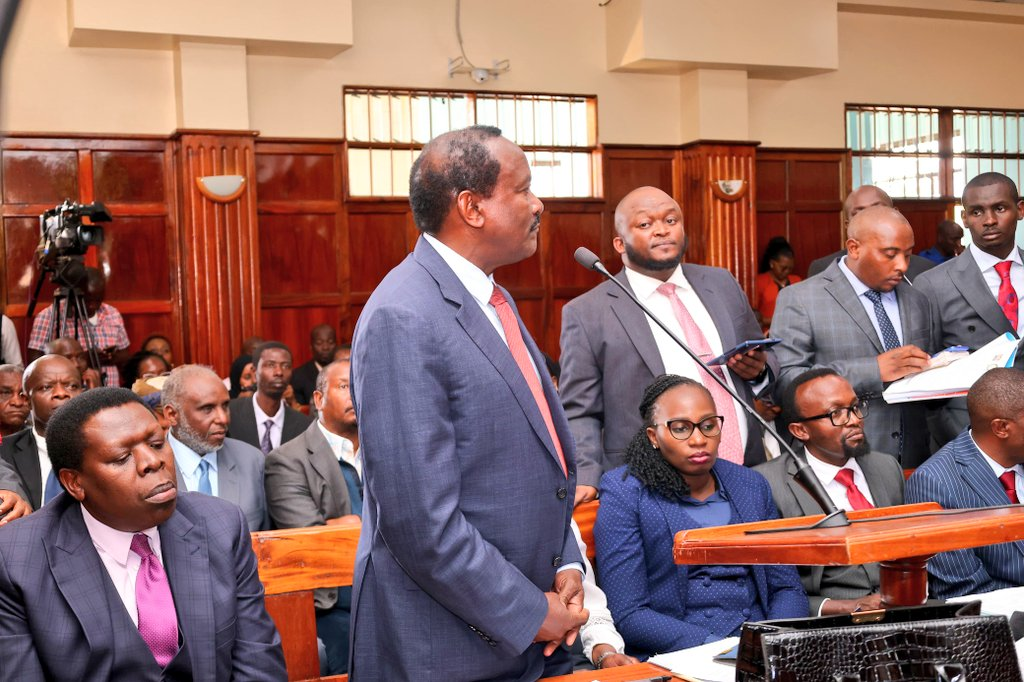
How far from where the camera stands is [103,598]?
6.48ft

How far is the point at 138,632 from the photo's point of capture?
199cm

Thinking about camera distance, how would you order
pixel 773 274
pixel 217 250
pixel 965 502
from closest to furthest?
pixel 965 502 → pixel 217 250 → pixel 773 274

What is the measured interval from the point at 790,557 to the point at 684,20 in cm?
850

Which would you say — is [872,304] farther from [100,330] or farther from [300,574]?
[100,330]

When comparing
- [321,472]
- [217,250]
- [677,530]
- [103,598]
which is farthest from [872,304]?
[217,250]

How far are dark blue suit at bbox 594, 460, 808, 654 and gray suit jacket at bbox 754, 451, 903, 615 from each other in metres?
0.18

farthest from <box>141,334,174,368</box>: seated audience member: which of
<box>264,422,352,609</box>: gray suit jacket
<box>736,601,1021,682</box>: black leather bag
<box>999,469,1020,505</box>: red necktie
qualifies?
<box>736,601,1021,682</box>: black leather bag

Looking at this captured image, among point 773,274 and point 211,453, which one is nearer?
point 211,453

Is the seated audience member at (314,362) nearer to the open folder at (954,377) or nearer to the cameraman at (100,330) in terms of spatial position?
the cameraman at (100,330)

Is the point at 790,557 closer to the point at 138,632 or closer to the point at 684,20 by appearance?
the point at 138,632

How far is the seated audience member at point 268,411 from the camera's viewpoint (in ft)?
17.7

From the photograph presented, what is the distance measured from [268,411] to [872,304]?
318 cm

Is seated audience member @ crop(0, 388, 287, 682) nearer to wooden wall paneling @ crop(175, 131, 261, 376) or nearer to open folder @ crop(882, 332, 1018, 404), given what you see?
open folder @ crop(882, 332, 1018, 404)

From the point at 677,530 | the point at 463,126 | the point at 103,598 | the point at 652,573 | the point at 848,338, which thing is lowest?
the point at 652,573
